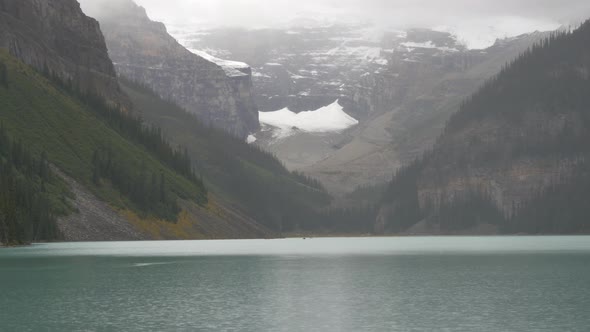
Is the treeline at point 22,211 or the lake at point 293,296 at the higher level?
the lake at point 293,296

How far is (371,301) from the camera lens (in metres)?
77.9

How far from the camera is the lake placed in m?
64.3

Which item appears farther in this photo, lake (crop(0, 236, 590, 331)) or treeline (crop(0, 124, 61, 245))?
treeline (crop(0, 124, 61, 245))

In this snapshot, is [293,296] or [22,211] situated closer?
[293,296]

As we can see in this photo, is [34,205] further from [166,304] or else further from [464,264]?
[166,304]

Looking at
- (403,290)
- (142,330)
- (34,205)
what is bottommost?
(34,205)

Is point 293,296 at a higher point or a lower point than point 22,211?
higher

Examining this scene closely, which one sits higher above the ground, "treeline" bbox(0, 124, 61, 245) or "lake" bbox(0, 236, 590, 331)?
"lake" bbox(0, 236, 590, 331)

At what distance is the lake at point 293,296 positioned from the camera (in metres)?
64.3

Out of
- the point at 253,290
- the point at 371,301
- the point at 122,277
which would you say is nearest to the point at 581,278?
the point at 371,301

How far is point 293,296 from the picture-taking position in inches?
3250

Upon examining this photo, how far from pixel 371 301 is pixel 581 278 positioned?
1238 inches

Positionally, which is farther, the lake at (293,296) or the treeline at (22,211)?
the treeline at (22,211)

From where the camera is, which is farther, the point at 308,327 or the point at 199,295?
the point at 199,295
